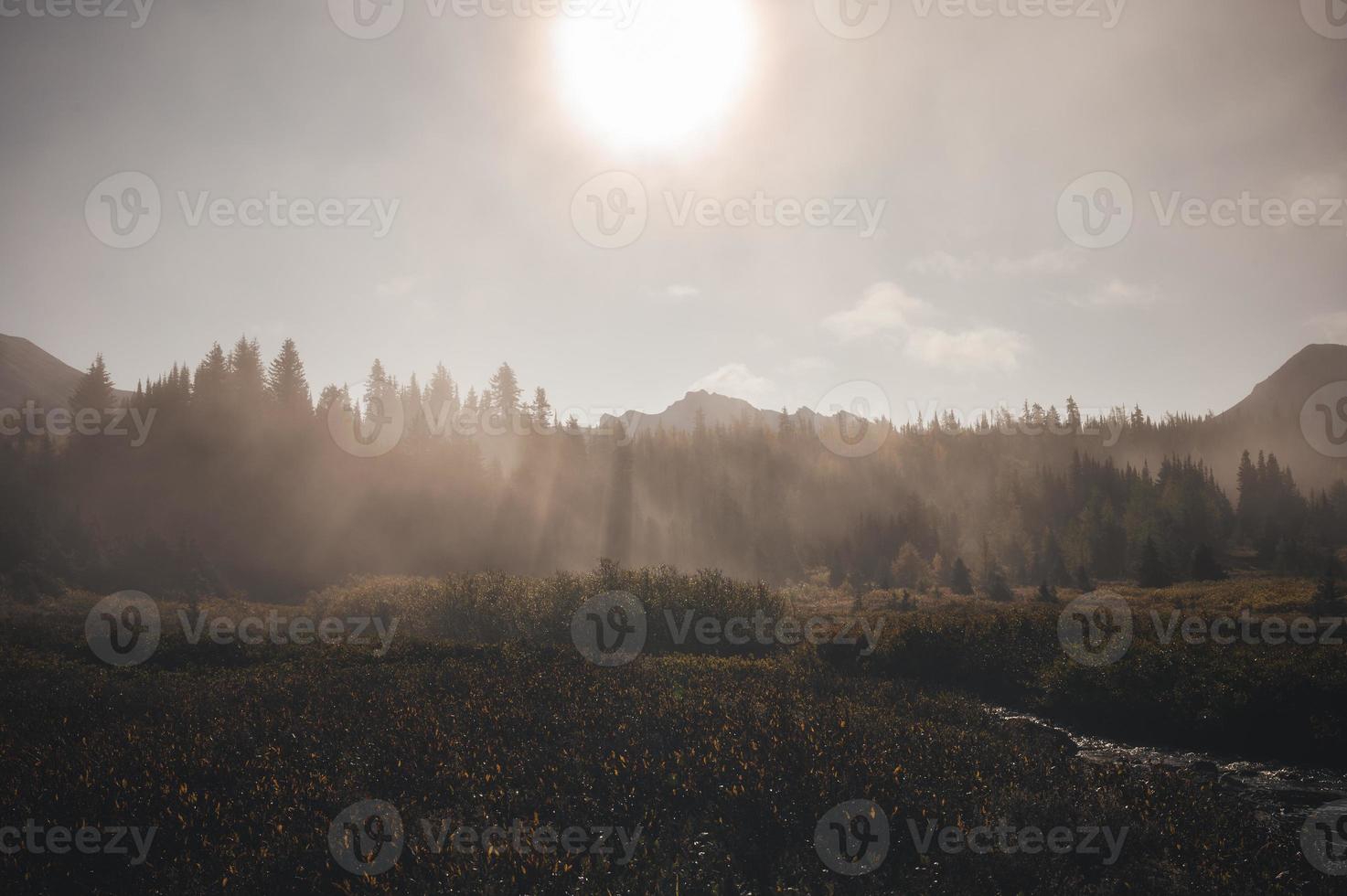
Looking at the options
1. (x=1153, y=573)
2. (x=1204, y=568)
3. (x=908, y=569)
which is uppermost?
(x=908, y=569)

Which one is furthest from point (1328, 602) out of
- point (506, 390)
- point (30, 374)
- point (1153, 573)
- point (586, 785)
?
point (30, 374)

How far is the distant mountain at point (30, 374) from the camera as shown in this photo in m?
127

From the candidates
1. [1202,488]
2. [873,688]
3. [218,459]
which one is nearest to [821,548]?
[1202,488]

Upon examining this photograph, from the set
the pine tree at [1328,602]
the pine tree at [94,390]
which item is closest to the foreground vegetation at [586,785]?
the pine tree at [1328,602]

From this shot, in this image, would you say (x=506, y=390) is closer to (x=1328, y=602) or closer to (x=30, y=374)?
(x=1328, y=602)

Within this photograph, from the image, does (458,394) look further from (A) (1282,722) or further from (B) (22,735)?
(A) (1282,722)

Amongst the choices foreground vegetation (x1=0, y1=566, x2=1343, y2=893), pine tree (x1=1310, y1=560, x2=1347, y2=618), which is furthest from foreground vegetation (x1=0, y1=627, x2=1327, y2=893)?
pine tree (x1=1310, y1=560, x2=1347, y2=618)

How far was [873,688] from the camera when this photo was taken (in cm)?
1283

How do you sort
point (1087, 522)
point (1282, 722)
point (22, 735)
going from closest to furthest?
point (22, 735), point (1282, 722), point (1087, 522)

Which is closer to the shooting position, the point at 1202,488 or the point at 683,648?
the point at 683,648

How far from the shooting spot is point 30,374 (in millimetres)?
152000

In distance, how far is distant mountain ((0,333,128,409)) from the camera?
418 ft

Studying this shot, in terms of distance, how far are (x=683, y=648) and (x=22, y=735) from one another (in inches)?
502

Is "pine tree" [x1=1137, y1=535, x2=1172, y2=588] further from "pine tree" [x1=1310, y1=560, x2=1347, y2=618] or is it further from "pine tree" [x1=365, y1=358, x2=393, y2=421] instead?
"pine tree" [x1=365, y1=358, x2=393, y2=421]
